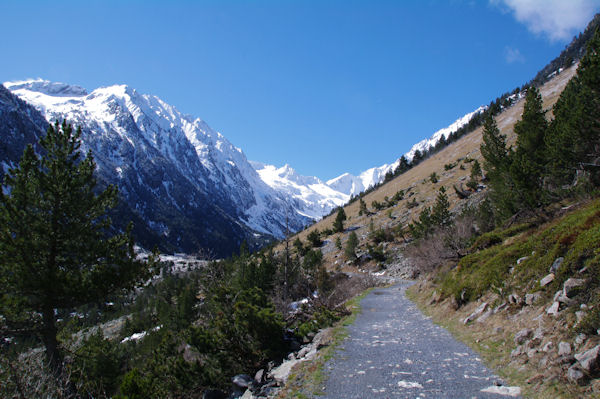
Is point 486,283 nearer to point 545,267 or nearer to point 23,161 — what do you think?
point 545,267

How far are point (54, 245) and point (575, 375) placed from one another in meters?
17.8

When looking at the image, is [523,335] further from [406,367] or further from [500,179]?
[500,179]

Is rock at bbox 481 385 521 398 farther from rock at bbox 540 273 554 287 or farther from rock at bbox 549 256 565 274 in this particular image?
rock at bbox 549 256 565 274

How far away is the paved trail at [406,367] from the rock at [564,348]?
123 cm

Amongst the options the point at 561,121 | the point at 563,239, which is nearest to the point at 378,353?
the point at 563,239

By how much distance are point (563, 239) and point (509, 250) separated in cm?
342

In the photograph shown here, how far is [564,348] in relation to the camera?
17.6 ft

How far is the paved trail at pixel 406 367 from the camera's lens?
229 inches

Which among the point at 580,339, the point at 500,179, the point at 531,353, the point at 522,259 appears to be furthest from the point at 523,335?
the point at 500,179

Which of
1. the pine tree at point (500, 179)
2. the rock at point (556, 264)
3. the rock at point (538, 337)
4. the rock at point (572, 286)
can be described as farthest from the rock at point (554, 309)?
the pine tree at point (500, 179)

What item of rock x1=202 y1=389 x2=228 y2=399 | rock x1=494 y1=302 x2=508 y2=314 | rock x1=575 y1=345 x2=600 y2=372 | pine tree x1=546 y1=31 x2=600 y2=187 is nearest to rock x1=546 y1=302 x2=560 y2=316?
rock x1=575 y1=345 x2=600 y2=372

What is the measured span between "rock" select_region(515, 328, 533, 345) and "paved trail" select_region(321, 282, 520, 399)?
99cm

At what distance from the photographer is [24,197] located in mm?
13305

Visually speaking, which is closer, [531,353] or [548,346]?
[548,346]
